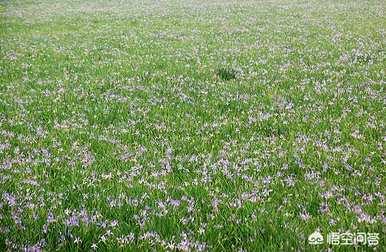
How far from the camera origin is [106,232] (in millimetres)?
4410

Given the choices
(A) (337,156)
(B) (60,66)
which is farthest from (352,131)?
(B) (60,66)

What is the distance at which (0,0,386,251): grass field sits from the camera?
441 centimetres

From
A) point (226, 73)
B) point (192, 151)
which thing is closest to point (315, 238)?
point (192, 151)

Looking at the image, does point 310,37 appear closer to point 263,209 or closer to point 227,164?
point 227,164

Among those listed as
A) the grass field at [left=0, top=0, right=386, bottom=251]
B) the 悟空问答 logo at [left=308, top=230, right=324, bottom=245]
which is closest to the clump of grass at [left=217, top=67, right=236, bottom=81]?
the grass field at [left=0, top=0, right=386, bottom=251]

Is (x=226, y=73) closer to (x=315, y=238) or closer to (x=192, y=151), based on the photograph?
(x=192, y=151)

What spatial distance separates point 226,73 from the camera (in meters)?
12.3

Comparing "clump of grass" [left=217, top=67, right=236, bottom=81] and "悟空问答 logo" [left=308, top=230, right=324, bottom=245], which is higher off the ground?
"悟空问答 logo" [left=308, top=230, right=324, bottom=245]

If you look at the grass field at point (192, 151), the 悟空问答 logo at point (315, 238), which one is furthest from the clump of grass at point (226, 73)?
the 悟空问答 logo at point (315, 238)

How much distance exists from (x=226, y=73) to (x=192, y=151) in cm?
603

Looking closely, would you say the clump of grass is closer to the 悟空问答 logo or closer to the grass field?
the grass field

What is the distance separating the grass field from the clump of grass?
0.06 metres

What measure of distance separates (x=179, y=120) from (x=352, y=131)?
3.36 metres

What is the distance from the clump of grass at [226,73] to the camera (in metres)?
11.9
